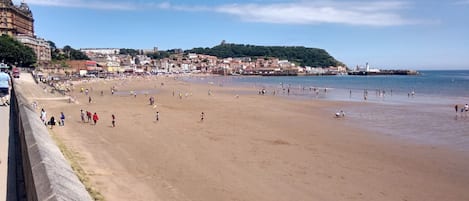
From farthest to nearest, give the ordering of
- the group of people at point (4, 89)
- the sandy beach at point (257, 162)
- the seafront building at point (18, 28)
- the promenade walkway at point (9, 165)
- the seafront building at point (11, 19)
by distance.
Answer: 1. the seafront building at point (11, 19)
2. the seafront building at point (18, 28)
3. the group of people at point (4, 89)
4. the sandy beach at point (257, 162)
5. the promenade walkway at point (9, 165)

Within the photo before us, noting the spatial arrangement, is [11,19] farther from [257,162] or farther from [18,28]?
[257,162]

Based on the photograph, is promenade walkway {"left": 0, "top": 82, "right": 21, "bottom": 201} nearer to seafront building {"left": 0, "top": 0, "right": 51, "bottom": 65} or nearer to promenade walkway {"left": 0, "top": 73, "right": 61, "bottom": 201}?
promenade walkway {"left": 0, "top": 73, "right": 61, "bottom": 201}

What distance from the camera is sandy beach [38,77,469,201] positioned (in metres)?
11.7

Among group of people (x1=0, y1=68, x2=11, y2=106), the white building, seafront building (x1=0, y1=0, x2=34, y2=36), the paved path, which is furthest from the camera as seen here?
seafront building (x1=0, y1=0, x2=34, y2=36)

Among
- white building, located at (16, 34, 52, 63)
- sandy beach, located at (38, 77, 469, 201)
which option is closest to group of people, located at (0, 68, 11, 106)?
sandy beach, located at (38, 77, 469, 201)

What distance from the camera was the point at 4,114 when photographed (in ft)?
61.3

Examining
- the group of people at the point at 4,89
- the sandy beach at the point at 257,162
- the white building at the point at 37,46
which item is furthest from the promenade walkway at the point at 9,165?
the white building at the point at 37,46

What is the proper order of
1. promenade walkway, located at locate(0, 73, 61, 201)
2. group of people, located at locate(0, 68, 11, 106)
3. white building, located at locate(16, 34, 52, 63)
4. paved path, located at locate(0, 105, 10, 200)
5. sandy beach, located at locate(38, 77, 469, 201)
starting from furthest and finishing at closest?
white building, located at locate(16, 34, 52, 63)
group of people, located at locate(0, 68, 11, 106)
sandy beach, located at locate(38, 77, 469, 201)
paved path, located at locate(0, 105, 10, 200)
promenade walkway, located at locate(0, 73, 61, 201)

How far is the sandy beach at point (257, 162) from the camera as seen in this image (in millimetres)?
11695

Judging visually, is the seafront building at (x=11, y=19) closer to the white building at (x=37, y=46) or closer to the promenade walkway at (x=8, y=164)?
the white building at (x=37, y=46)

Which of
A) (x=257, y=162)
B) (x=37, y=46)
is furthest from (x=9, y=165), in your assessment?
(x=37, y=46)

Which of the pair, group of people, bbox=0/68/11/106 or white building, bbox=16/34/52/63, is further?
white building, bbox=16/34/52/63

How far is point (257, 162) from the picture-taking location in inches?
596

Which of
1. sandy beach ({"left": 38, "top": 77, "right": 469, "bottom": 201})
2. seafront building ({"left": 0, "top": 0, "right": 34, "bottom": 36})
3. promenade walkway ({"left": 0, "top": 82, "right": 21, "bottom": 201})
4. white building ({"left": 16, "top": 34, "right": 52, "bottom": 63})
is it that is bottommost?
sandy beach ({"left": 38, "top": 77, "right": 469, "bottom": 201})
